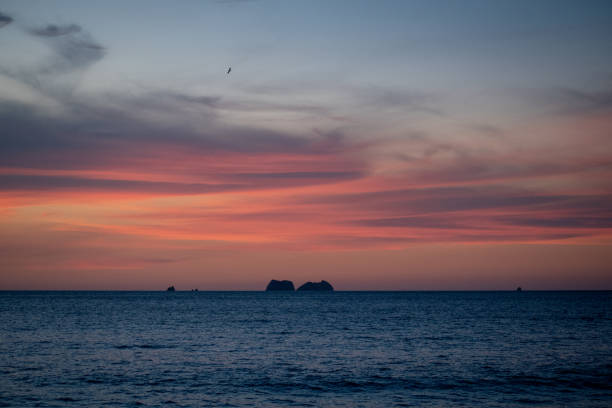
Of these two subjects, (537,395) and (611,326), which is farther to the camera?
(611,326)

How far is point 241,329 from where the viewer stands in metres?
79.9

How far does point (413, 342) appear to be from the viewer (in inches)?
2405

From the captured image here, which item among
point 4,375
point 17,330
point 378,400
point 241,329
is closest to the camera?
point 378,400

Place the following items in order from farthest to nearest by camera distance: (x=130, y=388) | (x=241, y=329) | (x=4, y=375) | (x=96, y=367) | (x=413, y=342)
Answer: (x=241, y=329), (x=413, y=342), (x=96, y=367), (x=4, y=375), (x=130, y=388)

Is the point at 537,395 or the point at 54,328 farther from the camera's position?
the point at 54,328

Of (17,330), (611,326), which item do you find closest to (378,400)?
(17,330)

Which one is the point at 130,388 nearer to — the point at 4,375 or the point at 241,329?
the point at 4,375

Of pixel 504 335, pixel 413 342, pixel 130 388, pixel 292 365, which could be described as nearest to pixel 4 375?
pixel 130 388

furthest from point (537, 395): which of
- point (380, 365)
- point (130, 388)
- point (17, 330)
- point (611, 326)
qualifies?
point (17, 330)

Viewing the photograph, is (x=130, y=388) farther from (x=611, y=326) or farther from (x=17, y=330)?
(x=611, y=326)

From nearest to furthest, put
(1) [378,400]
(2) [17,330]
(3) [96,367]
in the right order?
(1) [378,400] < (3) [96,367] < (2) [17,330]

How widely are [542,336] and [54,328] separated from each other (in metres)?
69.6

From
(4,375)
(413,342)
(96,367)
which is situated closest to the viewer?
(4,375)

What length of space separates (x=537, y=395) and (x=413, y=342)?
27.6 metres
